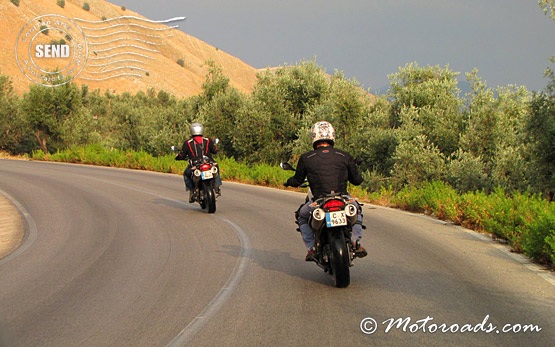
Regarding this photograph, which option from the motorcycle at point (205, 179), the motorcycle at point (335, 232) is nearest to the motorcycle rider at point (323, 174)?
the motorcycle at point (335, 232)

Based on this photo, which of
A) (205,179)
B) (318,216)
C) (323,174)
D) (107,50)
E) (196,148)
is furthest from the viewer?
(107,50)

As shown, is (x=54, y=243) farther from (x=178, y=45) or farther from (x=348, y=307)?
(x=178, y=45)

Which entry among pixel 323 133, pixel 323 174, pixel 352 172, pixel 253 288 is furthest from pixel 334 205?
pixel 253 288

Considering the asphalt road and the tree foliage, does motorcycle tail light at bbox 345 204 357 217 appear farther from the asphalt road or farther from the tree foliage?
the tree foliage

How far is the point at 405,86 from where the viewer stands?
29078mm

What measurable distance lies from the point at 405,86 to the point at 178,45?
146577 millimetres

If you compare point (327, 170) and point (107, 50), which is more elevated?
point (107, 50)

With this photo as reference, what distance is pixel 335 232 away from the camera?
8.21 m

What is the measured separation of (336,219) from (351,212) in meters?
0.27

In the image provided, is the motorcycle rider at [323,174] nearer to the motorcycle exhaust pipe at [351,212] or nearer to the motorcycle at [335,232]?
the motorcycle at [335,232]

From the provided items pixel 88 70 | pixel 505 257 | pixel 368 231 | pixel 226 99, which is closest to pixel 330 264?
pixel 505 257

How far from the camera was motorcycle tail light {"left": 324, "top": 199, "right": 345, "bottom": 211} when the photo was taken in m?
8.17

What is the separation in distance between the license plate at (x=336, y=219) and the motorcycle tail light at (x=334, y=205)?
0.28 feet

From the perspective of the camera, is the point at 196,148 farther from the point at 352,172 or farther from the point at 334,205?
the point at 334,205
